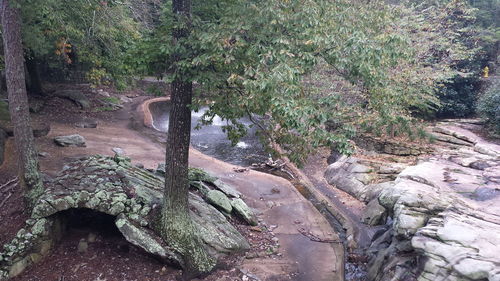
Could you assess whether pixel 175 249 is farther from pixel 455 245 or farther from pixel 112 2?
pixel 112 2

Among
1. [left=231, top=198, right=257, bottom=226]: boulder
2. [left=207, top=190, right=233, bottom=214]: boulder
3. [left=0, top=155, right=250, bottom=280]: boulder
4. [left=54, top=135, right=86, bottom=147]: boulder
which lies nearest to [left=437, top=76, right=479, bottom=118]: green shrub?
[left=231, top=198, right=257, bottom=226]: boulder

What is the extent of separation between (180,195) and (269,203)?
5.12 m

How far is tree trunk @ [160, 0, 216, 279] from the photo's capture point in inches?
249

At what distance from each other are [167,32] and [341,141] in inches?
135

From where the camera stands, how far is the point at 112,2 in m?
7.89

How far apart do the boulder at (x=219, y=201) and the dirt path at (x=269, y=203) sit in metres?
1.34

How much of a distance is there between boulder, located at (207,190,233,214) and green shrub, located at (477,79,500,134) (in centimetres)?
1208

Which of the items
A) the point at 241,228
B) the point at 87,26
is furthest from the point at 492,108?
the point at 87,26

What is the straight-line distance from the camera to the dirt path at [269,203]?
7805 mm

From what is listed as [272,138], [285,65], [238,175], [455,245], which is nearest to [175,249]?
[272,138]

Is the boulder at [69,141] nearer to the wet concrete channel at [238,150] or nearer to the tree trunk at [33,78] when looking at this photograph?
the wet concrete channel at [238,150]

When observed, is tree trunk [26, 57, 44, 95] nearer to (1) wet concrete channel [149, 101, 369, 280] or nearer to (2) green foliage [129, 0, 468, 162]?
(1) wet concrete channel [149, 101, 369, 280]

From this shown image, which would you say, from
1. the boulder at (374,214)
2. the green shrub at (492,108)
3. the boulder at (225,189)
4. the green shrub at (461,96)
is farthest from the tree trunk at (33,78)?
the green shrub at (461,96)

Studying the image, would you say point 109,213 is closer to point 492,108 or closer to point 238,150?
point 238,150
